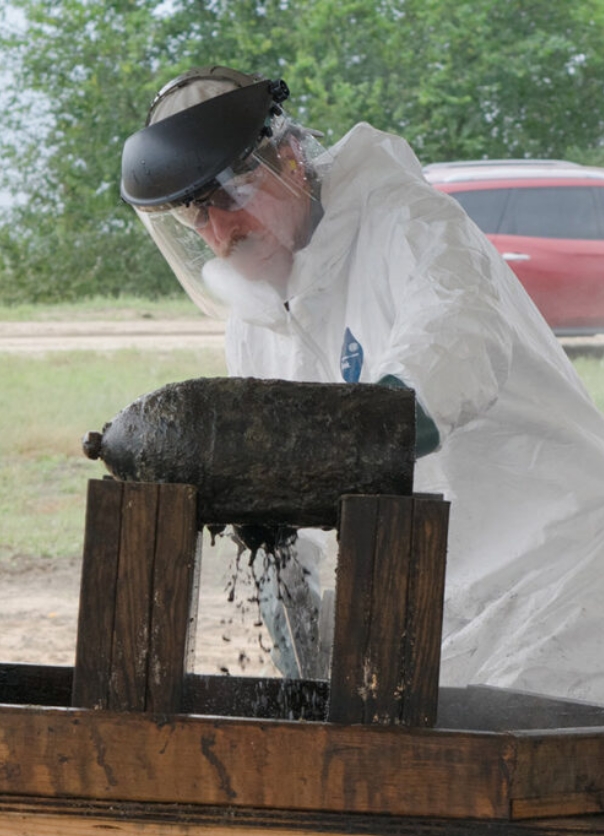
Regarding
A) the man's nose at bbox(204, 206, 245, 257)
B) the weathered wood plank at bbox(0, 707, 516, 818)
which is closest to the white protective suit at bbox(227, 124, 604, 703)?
the man's nose at bbox(204, 206, 245, 257)

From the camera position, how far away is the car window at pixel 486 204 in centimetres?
935

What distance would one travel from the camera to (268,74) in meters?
12.7

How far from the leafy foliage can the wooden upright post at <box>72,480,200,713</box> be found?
448 inches

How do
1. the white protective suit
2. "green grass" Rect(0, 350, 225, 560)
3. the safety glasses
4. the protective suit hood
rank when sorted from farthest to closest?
"green grass" Rect(0, 350, 225, 560), the protective suit hood, the safety glasses, the white protective suit

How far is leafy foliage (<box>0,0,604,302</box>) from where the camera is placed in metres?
12.9

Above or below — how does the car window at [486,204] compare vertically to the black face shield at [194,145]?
above

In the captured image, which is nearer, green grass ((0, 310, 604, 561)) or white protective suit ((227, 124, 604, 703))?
white protective suit ((227, 124, 604, 703))

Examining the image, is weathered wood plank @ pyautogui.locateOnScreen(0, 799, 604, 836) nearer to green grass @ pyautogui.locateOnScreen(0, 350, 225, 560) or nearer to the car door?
green grass @ pyautogui.locateOnScreen(0, 350, 225, 560)

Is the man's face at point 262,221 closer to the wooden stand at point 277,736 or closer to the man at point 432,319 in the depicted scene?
the man at point 432,319

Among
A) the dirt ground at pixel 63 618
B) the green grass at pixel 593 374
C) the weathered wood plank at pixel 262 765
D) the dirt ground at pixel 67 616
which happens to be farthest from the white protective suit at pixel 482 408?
the green grass at pixel 593 374

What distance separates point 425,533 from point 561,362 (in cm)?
90

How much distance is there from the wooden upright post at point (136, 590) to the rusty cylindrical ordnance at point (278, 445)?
54 millimetres

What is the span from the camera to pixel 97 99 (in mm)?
13258

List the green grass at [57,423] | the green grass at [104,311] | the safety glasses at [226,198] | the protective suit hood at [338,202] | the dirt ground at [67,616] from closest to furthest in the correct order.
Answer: the safety glasses at [226,198] → the protective suit hood at [338,202] → the dirt ground at [67,616] → the green grass at [57,423] → the green grass at [104,311]
